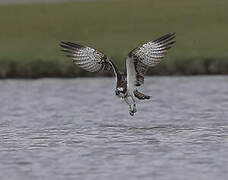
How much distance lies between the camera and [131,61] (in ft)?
61.2

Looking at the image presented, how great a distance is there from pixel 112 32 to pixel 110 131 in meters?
21.2

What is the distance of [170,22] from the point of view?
4178 cm

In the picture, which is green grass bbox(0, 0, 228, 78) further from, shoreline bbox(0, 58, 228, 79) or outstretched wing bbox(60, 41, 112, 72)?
outstretched wing bbox(60, 41, 112, 72)

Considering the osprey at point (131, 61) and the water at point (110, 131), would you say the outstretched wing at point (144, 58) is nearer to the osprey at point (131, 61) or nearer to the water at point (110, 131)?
the osprey at point (131, 61)

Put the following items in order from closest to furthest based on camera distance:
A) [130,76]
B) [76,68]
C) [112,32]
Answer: [130,76]
[76,68]
[112,32]

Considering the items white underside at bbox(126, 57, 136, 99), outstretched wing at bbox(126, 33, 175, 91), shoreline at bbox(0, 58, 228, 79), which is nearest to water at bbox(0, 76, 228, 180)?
shoreline at bbox(0, 58, 228, 79)

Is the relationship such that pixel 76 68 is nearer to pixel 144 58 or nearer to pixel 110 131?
pixel 110 131

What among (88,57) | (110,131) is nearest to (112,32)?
(110,131)

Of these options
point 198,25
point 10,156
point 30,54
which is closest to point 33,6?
point 198,25

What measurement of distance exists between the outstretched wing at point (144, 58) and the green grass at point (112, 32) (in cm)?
1192

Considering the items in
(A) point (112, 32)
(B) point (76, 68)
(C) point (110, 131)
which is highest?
(A) point (112, 32)

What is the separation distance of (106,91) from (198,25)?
13.2 metres

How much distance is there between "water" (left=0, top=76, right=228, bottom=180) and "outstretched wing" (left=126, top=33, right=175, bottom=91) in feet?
3.41

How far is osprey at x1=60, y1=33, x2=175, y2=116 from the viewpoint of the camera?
1875 cm
